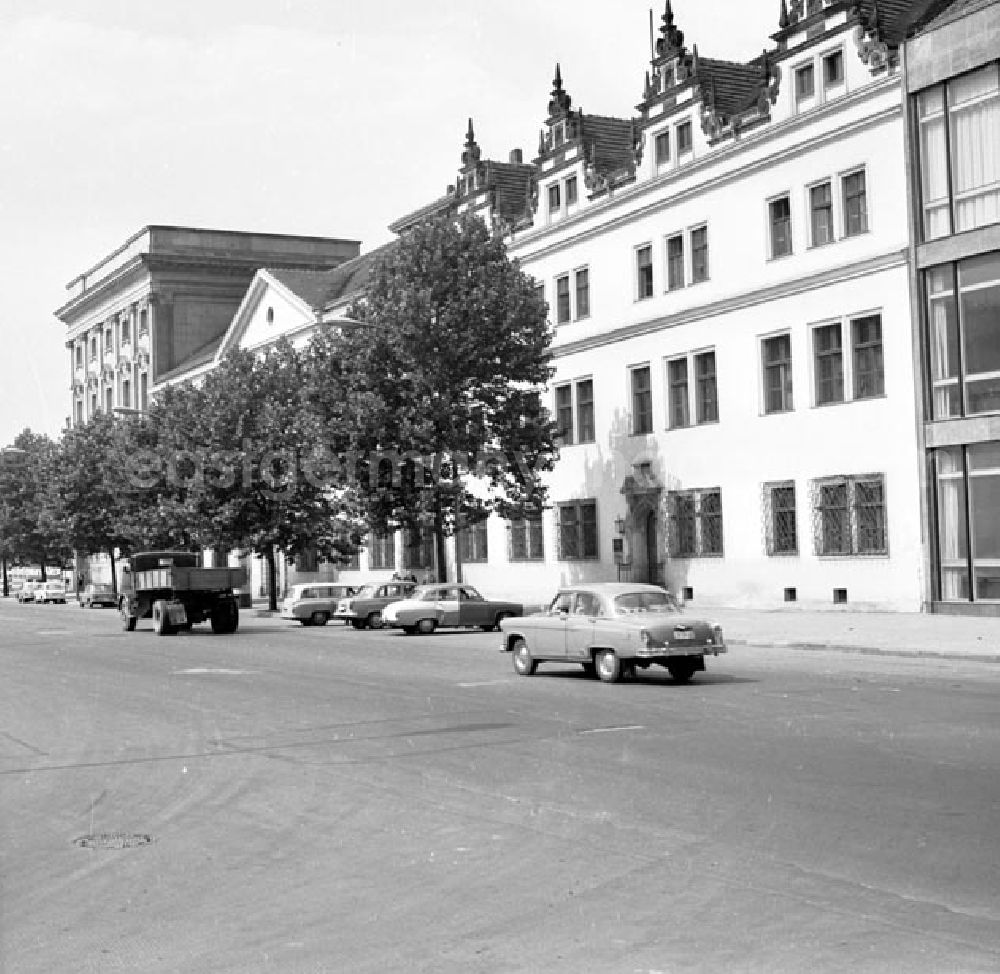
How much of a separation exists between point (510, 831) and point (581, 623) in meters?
11.3

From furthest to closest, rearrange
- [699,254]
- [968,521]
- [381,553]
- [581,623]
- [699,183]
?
1. [381,553]
2. [699,254]
3. [699,183]
4. [968,521]
5. [581,623]

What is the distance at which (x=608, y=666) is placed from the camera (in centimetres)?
2030

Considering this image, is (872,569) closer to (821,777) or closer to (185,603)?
(185,603)

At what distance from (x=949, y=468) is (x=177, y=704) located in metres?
21.3

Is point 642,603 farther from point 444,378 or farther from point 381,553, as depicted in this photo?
point 381,553

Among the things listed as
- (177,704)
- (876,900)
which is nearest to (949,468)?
(177,704)

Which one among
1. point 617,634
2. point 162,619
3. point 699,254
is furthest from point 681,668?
point 699,254

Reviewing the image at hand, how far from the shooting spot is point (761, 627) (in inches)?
1265

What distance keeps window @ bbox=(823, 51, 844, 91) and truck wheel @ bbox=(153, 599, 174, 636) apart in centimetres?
2191

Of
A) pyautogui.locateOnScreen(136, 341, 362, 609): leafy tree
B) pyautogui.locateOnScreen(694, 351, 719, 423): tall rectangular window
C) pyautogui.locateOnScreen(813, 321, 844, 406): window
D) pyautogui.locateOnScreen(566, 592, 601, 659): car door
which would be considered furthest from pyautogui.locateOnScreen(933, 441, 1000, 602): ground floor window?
pyautogui.locateOnScreen(136, 341, 362, 609): leafy tree

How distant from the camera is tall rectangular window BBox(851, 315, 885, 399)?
36.4 metres

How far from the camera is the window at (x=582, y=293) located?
48.5 meters

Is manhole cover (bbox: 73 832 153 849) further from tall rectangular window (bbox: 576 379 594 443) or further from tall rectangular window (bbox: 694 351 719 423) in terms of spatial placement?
tall rectangular window (bbox: 576 379 594 443)

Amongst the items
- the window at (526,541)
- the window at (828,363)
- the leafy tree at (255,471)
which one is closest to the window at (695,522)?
the window at (828,363)
